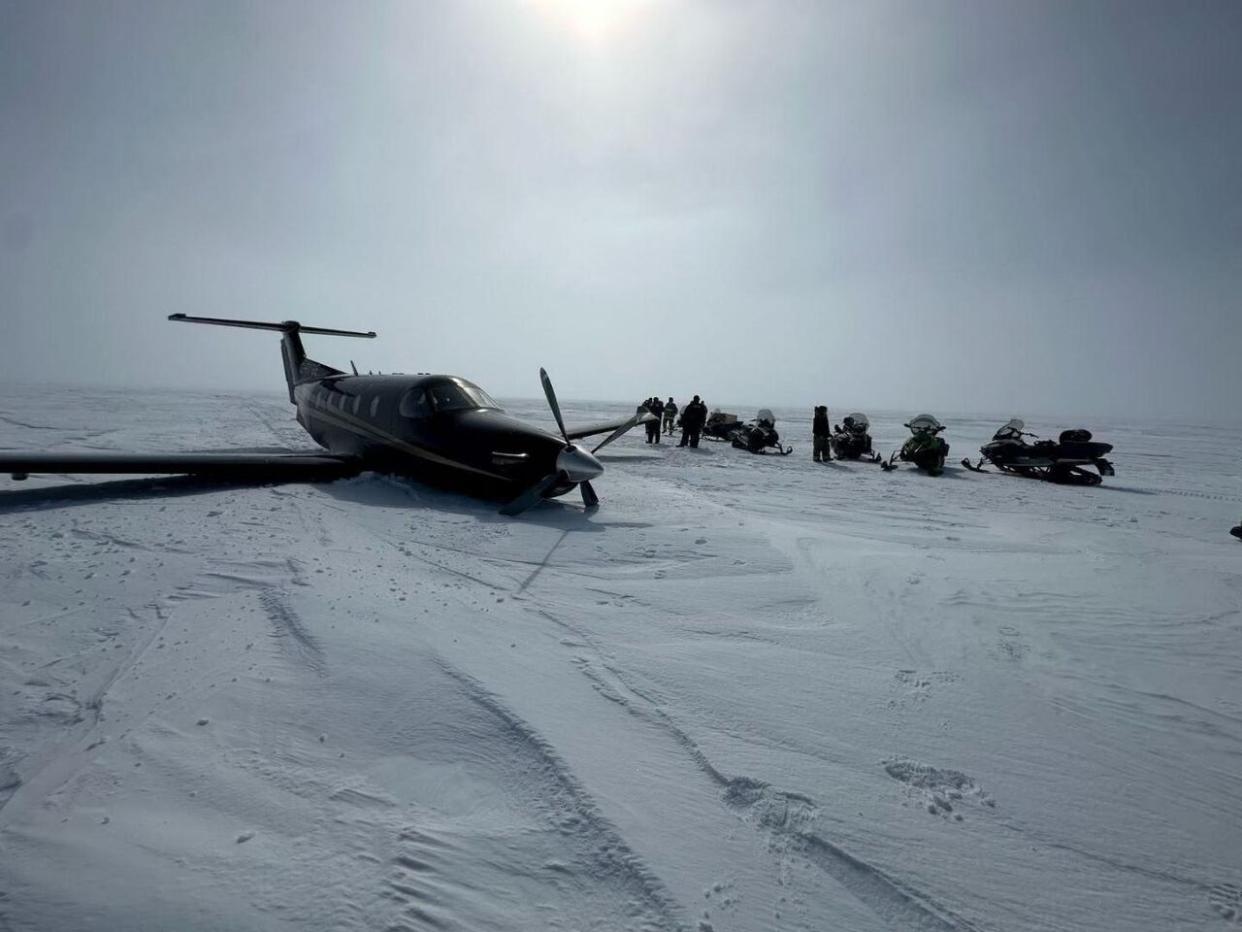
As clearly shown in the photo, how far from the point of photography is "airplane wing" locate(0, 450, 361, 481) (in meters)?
7.62

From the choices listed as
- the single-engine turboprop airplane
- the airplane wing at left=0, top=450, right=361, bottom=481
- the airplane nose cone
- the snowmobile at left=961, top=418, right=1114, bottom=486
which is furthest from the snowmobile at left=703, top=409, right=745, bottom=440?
the airplane wing at left=0, top=450, right=361, bottom=481

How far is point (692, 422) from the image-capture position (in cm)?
1980

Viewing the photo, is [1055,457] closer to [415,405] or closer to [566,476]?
[566,476]

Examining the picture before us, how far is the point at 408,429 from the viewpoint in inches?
393

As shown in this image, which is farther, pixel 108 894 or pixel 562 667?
pixel 562 667

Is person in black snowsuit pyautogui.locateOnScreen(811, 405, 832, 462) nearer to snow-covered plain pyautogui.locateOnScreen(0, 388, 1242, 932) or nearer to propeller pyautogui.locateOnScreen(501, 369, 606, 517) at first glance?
propeller pyautogui.locateOnScreen(501, 369, 606, 517)

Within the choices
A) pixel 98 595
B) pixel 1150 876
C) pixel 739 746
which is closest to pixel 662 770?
pixel 739 746

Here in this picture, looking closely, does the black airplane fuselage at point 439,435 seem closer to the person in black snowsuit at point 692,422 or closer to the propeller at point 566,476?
the propeller at point 566,476

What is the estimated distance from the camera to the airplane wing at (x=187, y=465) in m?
7.62

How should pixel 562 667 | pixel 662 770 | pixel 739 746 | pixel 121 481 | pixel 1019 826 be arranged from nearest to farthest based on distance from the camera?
pixel 1019 826
pixel 662 770
pixel 739 746
pixel 562 667
pixel 121 481

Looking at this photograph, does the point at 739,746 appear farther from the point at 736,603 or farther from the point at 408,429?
the point at 408,429

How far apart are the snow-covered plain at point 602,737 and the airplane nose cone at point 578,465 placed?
2.10 meters

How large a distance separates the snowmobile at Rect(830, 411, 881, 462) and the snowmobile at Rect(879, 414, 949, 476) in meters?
1.80

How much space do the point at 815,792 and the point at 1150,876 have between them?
127cm
